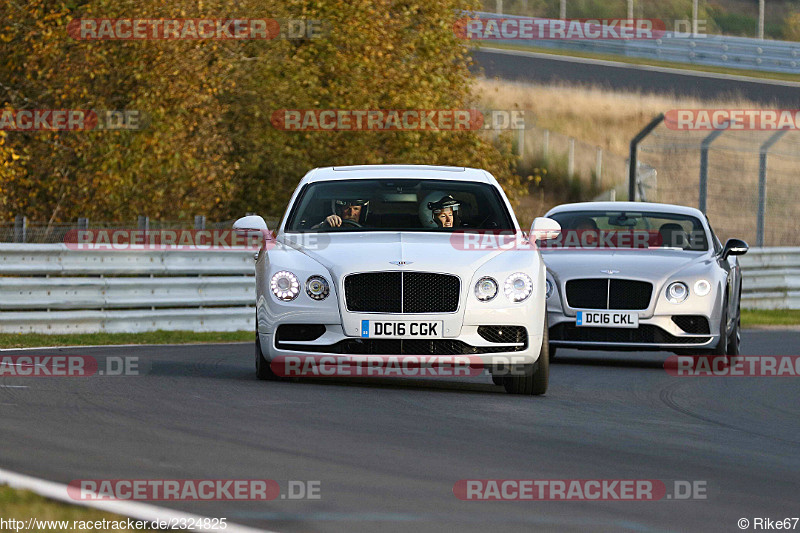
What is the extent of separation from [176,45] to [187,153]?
1884 mm

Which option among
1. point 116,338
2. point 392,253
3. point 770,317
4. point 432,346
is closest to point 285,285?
point 392,253

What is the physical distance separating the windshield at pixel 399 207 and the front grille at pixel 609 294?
8.56ft

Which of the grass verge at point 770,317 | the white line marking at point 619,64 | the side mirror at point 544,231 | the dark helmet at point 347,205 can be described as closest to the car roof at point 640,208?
the side mirror at point 544,231

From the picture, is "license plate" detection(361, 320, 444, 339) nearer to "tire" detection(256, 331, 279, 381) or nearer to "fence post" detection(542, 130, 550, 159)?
"tire" detection(256, 331, 279, 381)

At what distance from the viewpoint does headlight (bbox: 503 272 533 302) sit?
32.8 ft

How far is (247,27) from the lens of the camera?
84.5 feet

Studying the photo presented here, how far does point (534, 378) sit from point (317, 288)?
163 cm

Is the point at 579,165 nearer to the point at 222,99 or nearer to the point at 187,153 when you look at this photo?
the point at 222,99

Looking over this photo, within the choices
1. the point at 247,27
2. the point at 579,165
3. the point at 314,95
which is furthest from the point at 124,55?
the point at 579,165

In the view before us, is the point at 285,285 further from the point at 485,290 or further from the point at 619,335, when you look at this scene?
the point at 619,335

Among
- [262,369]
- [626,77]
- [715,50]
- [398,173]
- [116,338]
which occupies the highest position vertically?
[715,50]

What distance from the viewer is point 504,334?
32.9 ft

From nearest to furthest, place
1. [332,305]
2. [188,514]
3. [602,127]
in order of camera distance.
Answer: [188,514] < [332,305] < [602,127]

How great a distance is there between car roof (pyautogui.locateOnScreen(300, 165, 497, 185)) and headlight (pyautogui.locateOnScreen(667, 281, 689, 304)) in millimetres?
2630
